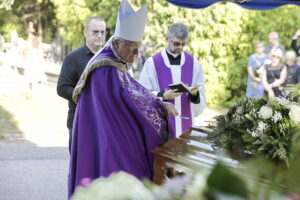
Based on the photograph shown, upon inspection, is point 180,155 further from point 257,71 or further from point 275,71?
point 257,71

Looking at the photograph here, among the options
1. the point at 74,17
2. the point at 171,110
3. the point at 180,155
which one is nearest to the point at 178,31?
the point at 171,110

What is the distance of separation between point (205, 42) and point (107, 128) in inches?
338

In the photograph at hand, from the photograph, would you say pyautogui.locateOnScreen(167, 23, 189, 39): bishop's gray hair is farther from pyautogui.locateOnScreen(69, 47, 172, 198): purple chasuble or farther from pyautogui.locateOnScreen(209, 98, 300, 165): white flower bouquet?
pyautogui.locateOnScreen(209, 98, 300, 165): white flower bouquet

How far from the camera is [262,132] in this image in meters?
2.74

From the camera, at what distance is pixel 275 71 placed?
8.20 meters

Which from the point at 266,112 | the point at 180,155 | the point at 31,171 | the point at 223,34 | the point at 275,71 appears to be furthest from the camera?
the point at 223,34

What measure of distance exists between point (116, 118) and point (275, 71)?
568 cm

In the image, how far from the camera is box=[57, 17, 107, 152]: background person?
13.5 ft

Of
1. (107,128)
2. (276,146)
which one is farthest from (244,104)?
(107,128)

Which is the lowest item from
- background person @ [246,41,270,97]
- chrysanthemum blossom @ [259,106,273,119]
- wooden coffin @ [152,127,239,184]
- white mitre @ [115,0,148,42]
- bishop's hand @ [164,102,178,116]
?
background person @ [246,41,270,97]

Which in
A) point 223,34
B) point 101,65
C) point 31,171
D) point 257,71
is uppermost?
point 101,65

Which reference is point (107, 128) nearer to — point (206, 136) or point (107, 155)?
point (107, 155)

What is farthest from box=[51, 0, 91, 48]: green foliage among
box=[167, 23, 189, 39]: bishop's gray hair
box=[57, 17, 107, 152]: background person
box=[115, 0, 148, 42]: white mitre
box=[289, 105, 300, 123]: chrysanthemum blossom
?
box=[289, 105, 300, 123]: chrysanthemum blossom

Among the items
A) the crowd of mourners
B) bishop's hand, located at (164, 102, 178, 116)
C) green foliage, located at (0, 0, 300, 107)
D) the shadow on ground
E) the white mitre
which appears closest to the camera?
the white mitre
